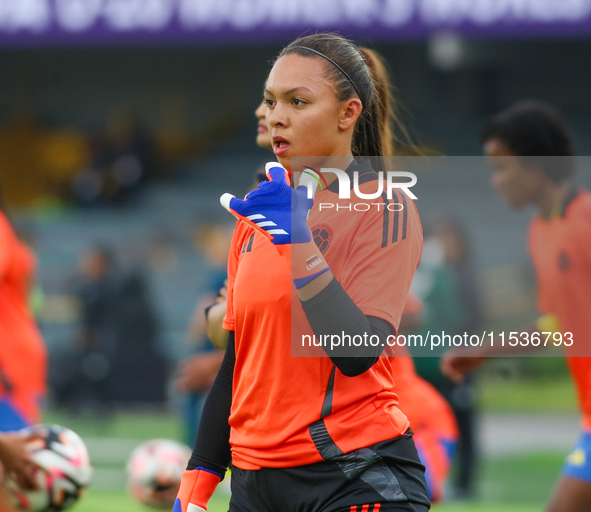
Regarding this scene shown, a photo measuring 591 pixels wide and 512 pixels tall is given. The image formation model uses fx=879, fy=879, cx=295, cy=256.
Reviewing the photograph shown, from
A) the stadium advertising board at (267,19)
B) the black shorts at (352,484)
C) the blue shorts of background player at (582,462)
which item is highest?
the stadium advertising board at (267,19)

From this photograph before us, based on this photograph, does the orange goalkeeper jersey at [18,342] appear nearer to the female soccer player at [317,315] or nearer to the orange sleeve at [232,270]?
the orange sleeve at [232,270]

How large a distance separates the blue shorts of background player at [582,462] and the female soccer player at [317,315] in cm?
164

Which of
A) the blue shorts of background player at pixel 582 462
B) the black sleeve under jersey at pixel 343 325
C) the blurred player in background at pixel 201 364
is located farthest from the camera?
the blurred player in background at pixel 201 364

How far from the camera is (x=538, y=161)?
408 centimetres

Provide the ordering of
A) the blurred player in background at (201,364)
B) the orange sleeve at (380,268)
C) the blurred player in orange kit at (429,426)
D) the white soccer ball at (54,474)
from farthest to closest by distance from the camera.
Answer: the blurred player in background at (201,364) → the blurred player in orange kit at (429,426) → the white soccer ball at (54,474) → the orange sleeve at (380,268)

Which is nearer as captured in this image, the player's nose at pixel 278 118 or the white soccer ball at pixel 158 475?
the player's nose at pixel 278 118

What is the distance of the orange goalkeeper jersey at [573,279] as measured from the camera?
3773 millimetres

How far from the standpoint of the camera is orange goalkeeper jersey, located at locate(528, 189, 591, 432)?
3.77 m

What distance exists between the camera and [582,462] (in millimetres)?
3727

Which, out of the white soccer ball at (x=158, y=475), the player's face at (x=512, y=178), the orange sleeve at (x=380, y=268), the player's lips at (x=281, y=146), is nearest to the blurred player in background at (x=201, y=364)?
the white soccer ball at (x=158, y=475)

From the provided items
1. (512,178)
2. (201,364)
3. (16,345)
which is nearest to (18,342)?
(16,345)

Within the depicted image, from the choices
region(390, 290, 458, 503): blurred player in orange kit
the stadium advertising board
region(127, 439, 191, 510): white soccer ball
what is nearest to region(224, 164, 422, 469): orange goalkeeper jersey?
region(127, 439, 191, 510): white soccer ball

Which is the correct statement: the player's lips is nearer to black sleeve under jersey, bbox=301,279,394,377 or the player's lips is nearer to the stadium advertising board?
black sleeve under jersey, bbox=301,279,394,377

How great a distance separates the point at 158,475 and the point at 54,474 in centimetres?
76
